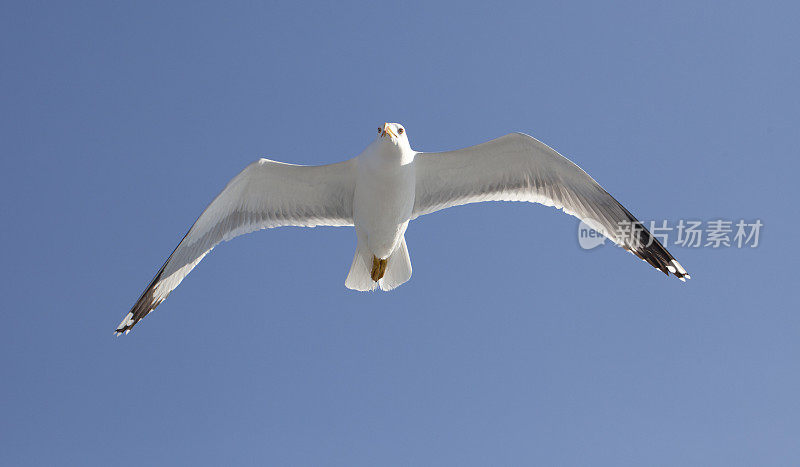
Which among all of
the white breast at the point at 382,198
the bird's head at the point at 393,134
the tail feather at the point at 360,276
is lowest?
the tail feather at the point at 360,276

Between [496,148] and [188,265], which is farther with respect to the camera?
[188,265]

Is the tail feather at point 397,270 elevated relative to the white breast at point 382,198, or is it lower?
lower

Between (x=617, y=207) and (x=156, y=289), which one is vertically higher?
(x=617, y=207)

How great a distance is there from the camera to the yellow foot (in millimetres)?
5703

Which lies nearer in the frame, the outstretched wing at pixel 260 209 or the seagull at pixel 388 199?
the seagull at pixel 388 199

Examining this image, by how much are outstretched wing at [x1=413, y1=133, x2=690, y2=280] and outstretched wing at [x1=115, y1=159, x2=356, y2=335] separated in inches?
26.0

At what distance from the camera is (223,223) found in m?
5.73

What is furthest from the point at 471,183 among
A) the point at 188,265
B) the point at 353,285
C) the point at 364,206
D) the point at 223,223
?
the point at 188,265

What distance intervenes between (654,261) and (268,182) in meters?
3.16

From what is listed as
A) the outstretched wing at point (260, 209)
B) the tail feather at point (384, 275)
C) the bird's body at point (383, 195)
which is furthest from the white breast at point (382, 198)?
the outstretched wing at point (260, 209)

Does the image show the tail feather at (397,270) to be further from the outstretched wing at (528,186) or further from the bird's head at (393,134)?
the bird's head at (393,134)

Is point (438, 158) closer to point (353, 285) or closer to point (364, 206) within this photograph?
point (364, 206)

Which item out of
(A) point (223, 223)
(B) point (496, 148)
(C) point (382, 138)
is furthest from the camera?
(A) point (223, 223)

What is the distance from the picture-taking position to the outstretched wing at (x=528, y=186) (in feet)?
17.8
